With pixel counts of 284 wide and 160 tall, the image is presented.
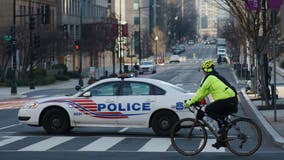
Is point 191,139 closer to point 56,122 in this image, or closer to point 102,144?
point 102,144

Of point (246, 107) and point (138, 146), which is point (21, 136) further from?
point (246, 107)

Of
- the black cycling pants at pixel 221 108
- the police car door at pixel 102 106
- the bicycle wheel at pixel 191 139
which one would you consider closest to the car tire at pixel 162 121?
the police car door at pixel 102 106

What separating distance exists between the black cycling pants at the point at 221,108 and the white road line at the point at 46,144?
3.78m

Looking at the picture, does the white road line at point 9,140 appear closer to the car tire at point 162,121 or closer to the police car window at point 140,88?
the police car window at point 140,88

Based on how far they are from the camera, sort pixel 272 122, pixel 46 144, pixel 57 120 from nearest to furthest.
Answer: pixel 46 144 → pixel 57 120 → pixel 272 122

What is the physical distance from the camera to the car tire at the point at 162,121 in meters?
16.8

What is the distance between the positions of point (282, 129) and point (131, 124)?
372 centimetres

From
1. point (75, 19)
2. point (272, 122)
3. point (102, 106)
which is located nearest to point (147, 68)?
point (75, 19)

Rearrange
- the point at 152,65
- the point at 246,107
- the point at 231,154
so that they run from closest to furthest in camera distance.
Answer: the point at 231,154, the point at 246,107, the point at 152,65

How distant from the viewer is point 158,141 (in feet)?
52.4

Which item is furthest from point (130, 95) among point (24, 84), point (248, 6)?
point (24, 84)

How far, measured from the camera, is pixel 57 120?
1734 centimetres

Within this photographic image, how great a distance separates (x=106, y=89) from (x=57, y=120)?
146 cm

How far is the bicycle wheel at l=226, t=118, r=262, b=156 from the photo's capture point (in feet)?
41.8
